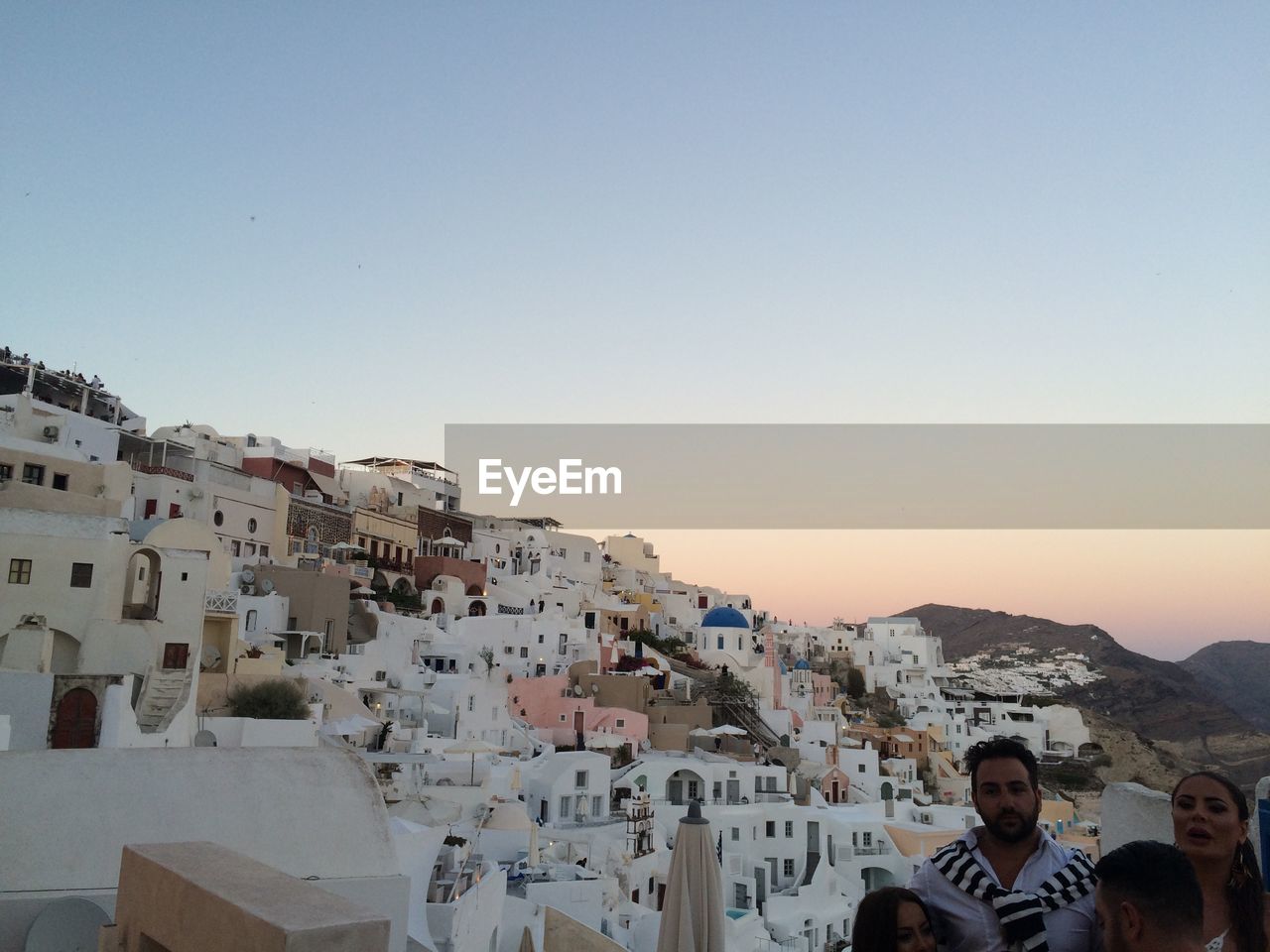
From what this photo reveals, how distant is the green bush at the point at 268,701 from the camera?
1812 cm

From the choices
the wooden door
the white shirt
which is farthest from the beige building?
the white shirt

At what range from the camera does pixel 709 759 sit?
27.4 metres

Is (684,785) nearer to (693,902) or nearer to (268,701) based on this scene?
(268,701)

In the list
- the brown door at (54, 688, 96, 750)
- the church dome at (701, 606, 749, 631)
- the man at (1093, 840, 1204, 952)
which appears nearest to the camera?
the man at (1093, 840, 1204, 952)

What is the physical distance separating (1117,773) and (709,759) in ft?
132

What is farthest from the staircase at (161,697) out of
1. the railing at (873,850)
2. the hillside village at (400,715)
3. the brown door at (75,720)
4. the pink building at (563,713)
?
the railing at (873,850)

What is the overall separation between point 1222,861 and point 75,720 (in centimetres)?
1225

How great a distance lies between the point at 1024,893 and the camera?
2.65m

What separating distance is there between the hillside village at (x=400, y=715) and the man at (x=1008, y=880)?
2.10 metres

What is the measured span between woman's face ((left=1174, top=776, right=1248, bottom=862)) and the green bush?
17328mm

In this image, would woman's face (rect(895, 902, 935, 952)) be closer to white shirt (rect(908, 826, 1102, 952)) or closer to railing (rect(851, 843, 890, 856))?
white shirt (rect(908, 826, 1102, 952))

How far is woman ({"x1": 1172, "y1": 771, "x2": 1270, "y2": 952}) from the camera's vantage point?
2.75 metres

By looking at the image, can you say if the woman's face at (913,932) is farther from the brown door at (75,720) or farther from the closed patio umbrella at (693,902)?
the brown door at (75,720)

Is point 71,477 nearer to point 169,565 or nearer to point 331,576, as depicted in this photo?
point 169,565
